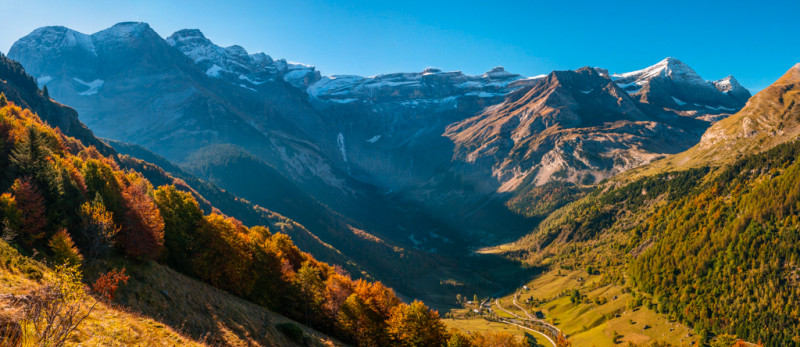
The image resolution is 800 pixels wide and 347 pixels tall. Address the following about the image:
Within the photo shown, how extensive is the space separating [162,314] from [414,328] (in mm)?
39949

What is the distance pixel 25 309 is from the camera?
17.0 meters

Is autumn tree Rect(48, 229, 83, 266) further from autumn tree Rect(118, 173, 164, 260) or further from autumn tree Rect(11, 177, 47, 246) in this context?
autumn tree Rect(118, 173, 164, 260)

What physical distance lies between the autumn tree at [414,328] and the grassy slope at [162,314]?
40.6 feet

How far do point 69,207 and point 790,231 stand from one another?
252m

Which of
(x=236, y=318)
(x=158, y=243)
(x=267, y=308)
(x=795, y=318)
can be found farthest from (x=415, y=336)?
(x=795, y=318)

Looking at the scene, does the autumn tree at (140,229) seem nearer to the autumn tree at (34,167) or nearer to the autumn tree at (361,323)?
the autumn tree at (34,167)

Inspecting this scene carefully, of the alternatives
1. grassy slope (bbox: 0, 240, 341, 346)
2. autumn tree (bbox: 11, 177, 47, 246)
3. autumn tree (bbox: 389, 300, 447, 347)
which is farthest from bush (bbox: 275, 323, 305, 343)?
autumn tree (bbox: 11, 177, 47, 246)

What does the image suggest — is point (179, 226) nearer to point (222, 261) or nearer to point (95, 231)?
point (222, 261)

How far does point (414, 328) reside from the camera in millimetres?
61438

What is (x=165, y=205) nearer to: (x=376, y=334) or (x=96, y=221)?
(x=96, y=221)

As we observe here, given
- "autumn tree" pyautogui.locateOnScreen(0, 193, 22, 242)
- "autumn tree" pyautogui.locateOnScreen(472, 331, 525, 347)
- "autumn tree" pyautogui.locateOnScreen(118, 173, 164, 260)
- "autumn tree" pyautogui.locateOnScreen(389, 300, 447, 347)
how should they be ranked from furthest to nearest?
"autumn tree" pyautogui.locateOnScreen(472, 331, 525, 347) → "autumn tree" pyautogui.locateOnScreen(389, 300, 447, 347) → "autumn tree" pyautogui.locateOnScreen(118, 173, 164, 260) → "autumn tree" pyautogui.locateOnScreen(0, 193, 22, 242)

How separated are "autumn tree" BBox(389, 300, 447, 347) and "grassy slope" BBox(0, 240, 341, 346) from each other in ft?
40.6

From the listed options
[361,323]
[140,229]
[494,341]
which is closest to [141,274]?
[140,229]

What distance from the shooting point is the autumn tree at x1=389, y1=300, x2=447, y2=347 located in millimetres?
61469
